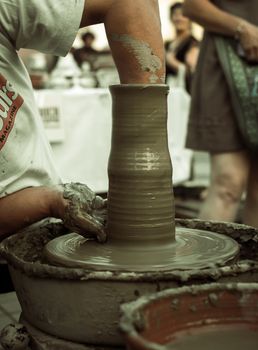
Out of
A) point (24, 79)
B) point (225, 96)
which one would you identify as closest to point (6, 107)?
point (24, 79)

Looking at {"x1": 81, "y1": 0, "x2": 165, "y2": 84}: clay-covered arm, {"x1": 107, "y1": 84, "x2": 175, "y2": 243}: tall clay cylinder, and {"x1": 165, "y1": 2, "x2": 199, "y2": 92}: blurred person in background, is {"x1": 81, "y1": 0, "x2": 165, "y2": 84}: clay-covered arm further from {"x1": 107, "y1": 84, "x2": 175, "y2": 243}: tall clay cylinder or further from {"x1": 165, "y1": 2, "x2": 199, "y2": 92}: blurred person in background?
{"x1": 165, "y1": 2, "x2": 199, "y2": 92}: blurred person in background

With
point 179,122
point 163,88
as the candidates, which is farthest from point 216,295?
point 179,122

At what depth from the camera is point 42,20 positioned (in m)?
1.25

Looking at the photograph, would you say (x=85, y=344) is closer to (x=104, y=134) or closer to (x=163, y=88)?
(x=163, y=88)

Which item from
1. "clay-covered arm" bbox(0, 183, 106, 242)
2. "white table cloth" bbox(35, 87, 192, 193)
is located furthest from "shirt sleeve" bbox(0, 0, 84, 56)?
"white table cloth" bbox(35, 87, 192, 193)

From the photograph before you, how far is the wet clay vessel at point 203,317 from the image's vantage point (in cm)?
91

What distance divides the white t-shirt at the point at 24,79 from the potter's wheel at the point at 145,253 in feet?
0.63

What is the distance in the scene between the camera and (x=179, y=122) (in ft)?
13.8

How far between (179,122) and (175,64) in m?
1.72

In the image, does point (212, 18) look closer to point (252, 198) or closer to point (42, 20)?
point (252, 198)

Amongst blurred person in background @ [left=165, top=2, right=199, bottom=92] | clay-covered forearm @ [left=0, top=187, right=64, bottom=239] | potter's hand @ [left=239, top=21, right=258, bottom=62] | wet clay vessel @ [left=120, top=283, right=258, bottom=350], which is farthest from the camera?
blurred person in background @ [left=165, top=2, right=199, bottom=92]

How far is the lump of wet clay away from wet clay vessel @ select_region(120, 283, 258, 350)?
1.20 feet

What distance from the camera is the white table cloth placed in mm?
3461

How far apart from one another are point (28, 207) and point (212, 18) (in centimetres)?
113
